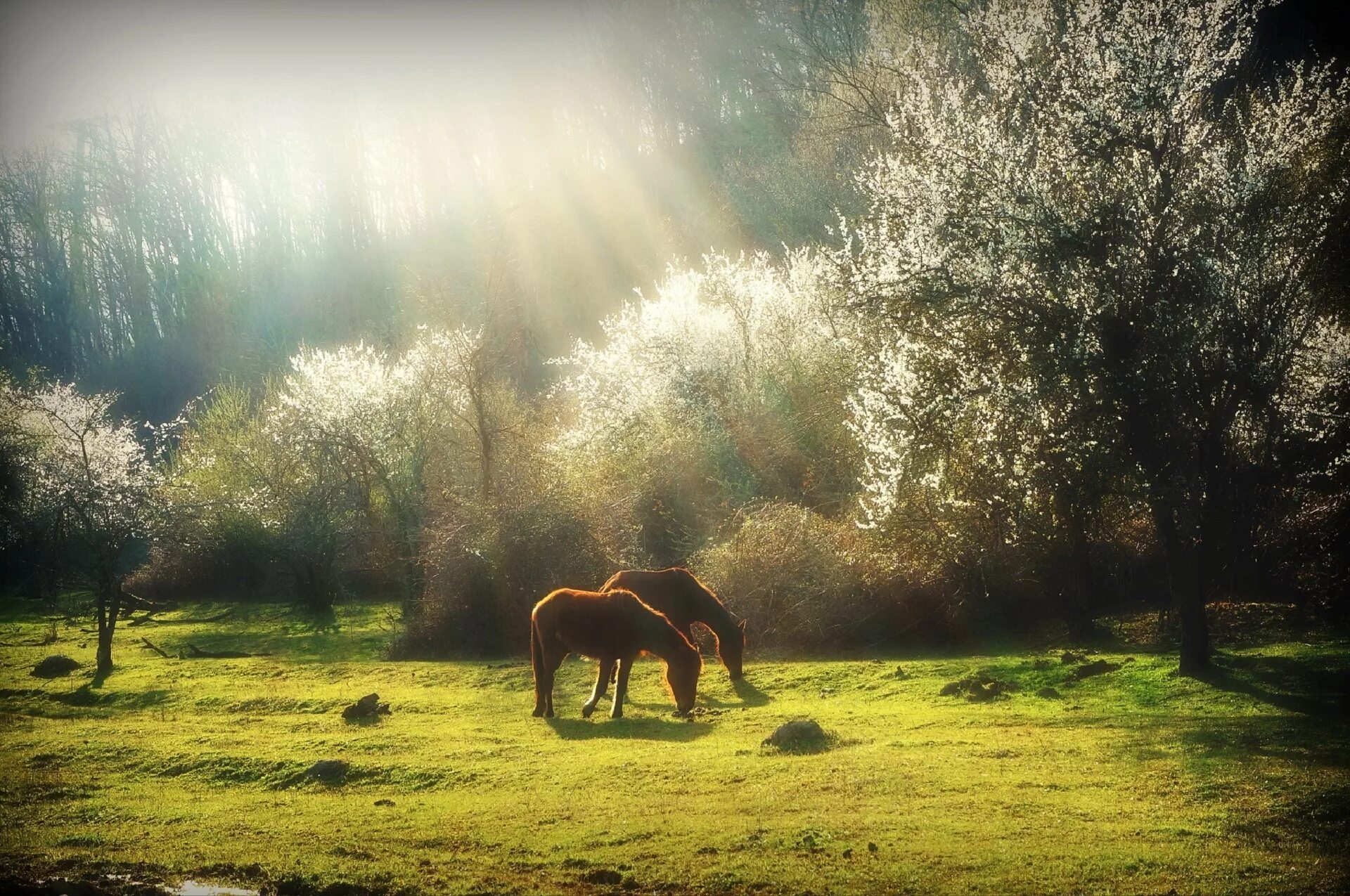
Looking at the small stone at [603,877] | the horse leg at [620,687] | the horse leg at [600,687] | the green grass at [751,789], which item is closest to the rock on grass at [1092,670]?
the green grass at [751,789]

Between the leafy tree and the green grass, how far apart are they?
3919 mm

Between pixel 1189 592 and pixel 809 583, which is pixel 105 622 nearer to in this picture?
pixel 809 583

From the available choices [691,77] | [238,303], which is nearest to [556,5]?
[691,77]

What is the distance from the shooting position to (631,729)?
17516mm

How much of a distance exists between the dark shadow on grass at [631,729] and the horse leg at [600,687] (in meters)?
0.20

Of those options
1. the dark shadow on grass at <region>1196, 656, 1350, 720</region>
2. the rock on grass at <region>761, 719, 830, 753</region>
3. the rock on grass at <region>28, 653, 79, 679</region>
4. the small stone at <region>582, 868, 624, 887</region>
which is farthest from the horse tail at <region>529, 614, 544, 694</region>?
the rock on grass at <region>28, 653, 79, 679</region>

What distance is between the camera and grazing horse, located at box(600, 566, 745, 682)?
2294 cm

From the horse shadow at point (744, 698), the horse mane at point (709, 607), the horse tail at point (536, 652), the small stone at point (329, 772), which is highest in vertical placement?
the horse mane at point (709, 607)

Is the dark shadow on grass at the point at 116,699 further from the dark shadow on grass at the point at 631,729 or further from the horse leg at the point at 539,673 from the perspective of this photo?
the dark shadow on grass at the point at 631,729

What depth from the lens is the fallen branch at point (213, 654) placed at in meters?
33.8

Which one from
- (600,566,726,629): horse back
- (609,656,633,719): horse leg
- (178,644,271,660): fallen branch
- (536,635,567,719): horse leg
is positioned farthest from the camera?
(178,644,271,660): fallen branch

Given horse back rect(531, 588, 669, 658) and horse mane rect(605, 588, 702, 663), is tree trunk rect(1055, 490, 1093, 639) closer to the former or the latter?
horse mane rect(605, 588, 702, 663)

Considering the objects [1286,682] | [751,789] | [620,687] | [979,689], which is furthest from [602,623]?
[1286,682]

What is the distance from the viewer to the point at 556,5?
7056 cm
